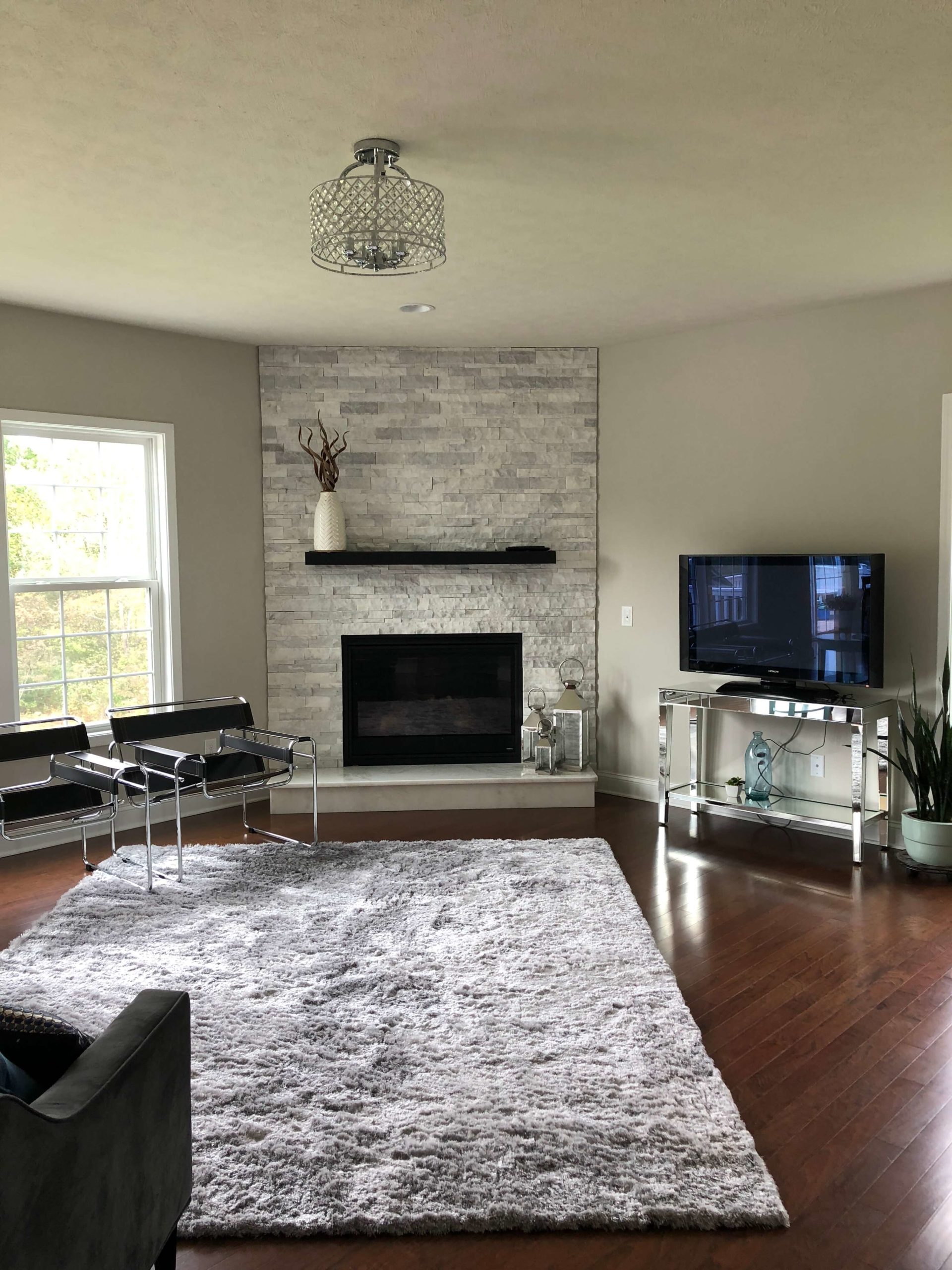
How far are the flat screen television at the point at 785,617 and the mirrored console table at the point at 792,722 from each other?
0.56 ft

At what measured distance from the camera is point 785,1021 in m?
3.02

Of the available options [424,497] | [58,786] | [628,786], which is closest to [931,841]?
[628,786]

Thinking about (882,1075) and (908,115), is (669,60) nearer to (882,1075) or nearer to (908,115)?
(908,115)

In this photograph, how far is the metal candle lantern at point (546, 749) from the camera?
565cm

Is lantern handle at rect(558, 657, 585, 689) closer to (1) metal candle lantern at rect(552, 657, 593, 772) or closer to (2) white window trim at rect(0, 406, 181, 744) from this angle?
(1) metal candle lantern at rect(552, 657, 593, 772)

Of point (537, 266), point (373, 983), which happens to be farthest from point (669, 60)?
point (373, 983)

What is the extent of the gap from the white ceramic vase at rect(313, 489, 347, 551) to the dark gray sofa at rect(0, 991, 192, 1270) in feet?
12.7

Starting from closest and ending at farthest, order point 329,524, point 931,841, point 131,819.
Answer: point 931,841, point 131,819, point 329,524

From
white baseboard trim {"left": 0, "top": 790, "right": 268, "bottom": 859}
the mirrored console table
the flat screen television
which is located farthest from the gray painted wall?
A: the flat screen television

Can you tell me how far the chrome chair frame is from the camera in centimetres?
404

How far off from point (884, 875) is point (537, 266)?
3096 millimetres

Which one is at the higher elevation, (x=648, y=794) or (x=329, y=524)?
(x=329, y=524)

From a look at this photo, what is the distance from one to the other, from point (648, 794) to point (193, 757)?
266 centimetres

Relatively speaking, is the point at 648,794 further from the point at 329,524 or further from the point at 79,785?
the point at 79,785
